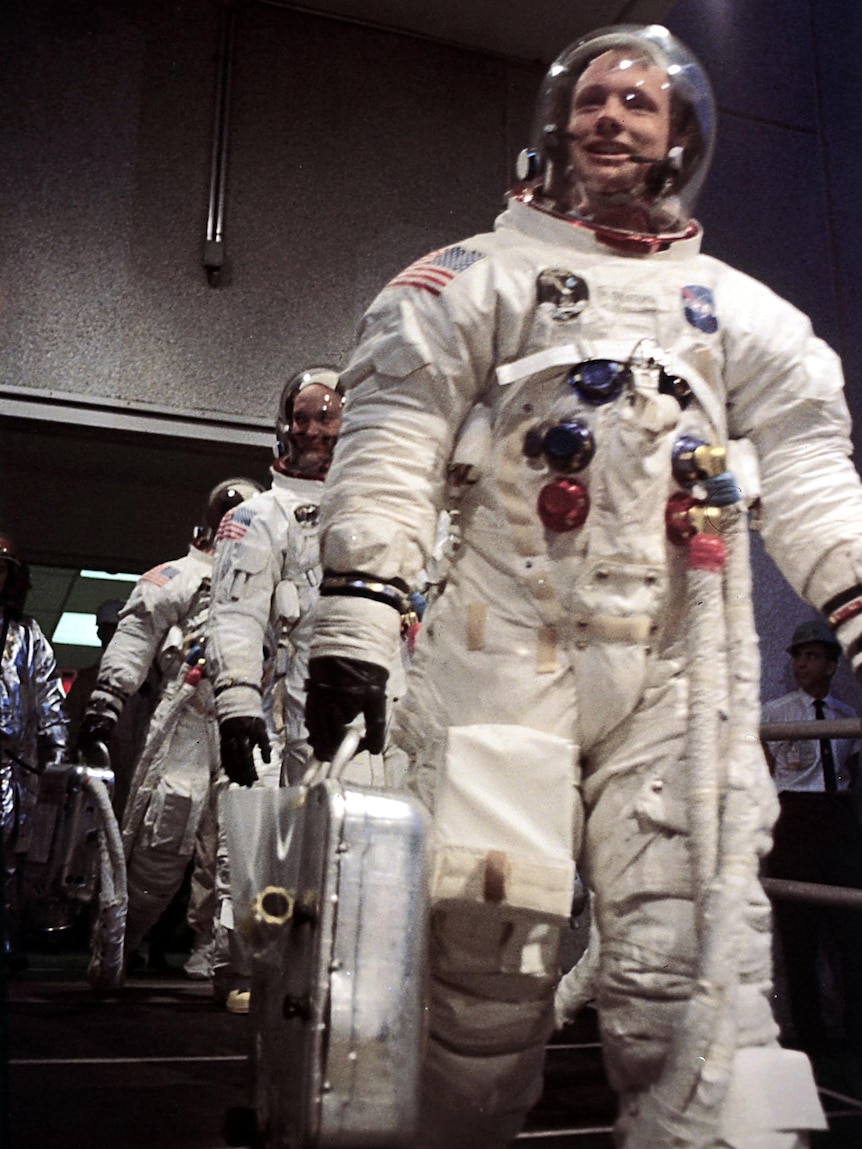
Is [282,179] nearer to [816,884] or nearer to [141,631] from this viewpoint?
[141,631]

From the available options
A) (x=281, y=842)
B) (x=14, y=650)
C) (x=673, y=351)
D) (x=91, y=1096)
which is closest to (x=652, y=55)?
(x=673, y=351)

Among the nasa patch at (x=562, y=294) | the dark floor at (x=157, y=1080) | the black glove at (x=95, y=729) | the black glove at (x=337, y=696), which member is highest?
the nasa patch at (x=562, y=294)

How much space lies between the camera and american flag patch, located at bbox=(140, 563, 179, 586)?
15.3ft

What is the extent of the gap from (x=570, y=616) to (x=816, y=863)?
2238 millimetres

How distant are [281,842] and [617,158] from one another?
1257 mm

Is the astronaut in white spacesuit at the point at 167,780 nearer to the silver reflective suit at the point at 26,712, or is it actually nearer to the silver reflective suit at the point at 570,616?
the silver reflective suit at the point at 26,712

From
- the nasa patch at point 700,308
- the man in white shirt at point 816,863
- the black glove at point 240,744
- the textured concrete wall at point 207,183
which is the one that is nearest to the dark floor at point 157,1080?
the man in white shirt at point 816,863

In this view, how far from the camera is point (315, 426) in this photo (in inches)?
137

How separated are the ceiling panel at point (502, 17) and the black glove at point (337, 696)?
4215 mm

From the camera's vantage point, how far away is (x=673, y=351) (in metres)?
1.71

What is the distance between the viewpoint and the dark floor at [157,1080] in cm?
206

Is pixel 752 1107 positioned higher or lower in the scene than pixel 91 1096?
higher

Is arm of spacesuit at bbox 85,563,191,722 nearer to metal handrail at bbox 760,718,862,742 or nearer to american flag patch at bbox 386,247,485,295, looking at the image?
metal handrail at bbox 760,718,862,742

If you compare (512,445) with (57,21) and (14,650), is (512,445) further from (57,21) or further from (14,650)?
(57,21)
